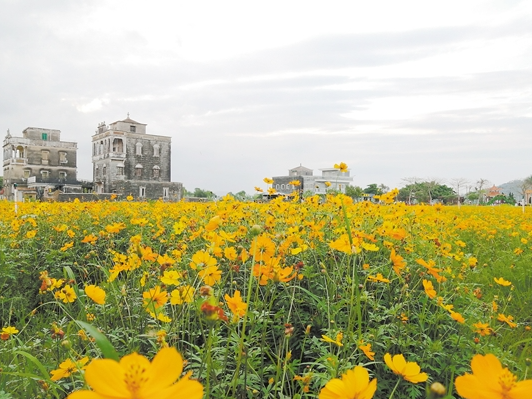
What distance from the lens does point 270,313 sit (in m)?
1.66

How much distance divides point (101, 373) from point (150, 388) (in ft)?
0.13

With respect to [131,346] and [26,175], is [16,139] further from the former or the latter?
[131,346]

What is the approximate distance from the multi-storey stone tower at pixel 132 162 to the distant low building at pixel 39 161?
72.9 inches

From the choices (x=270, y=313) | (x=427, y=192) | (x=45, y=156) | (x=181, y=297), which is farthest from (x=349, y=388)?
(x=427, y=192)

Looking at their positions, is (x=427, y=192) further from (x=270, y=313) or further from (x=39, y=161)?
(x=270, y=313)

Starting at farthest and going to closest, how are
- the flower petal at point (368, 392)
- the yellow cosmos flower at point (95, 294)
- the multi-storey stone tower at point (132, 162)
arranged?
the multi-storey stone tower at point (132, 162)
the yellow cosmos flower at point (95, 294)
the flower petal at point (368, 392)

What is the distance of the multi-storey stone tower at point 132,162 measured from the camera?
1110 inches

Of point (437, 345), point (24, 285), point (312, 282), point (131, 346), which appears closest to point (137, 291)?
point (131, 346)

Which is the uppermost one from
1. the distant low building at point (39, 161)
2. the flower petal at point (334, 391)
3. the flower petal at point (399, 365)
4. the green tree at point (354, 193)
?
the distant low building at point (39, 161)

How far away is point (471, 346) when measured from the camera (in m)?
1.57

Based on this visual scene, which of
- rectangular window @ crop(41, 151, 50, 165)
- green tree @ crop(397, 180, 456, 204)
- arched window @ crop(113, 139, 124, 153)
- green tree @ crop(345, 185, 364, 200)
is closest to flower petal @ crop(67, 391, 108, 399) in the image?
green tree @ crop(345, 185, 364, 200)

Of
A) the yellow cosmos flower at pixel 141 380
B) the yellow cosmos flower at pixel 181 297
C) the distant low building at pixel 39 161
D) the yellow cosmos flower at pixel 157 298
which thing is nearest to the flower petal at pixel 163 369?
the yellow cosmos flower at pixel 141 380

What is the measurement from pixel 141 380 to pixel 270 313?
1357 mm

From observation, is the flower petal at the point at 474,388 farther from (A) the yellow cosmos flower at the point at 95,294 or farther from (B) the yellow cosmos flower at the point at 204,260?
(A) the yellow cosmos flower at the point at 95,294
